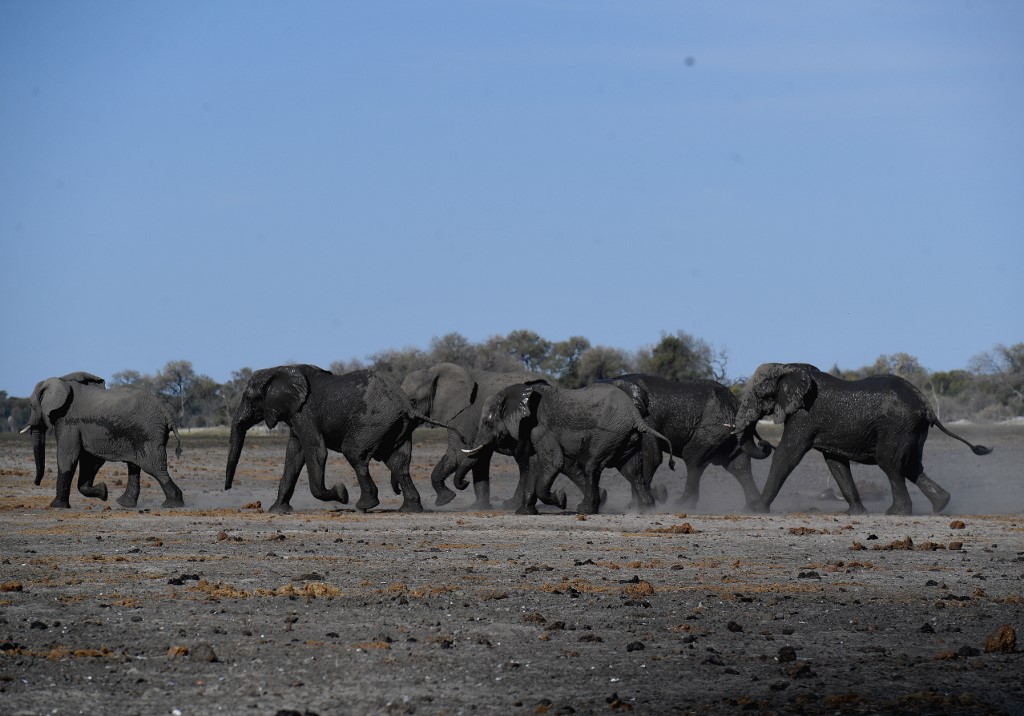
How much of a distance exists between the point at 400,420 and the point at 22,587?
1180 centimetres

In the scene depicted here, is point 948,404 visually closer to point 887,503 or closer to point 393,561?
point 887,503

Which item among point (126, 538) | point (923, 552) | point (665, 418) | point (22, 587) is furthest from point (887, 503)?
point (22, 587)

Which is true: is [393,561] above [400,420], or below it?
below

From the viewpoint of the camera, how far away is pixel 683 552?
1827 cm

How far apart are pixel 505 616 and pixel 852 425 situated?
14.6 metres

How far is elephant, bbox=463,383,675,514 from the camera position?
25531 millimetres

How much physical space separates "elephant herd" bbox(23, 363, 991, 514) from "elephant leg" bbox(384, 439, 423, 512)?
21 mm

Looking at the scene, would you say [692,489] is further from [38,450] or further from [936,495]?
[38,450]

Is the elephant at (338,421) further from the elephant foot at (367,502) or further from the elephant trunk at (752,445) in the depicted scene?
the elephant trunk at (752,445)

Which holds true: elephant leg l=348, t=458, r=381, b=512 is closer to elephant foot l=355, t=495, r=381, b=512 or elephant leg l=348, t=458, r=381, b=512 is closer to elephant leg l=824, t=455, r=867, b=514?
elephant foot l=355, t=495, r=381, b=512

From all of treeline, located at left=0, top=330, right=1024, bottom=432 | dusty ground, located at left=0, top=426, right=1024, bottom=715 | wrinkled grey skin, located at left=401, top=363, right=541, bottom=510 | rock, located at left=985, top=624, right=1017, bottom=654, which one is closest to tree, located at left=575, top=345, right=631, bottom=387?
treeline, located at left=0, top=330, right=1024, bottom=432

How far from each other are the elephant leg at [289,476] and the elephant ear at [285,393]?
0.41m

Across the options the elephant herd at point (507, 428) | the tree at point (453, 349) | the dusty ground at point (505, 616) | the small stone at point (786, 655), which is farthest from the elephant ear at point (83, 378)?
the tree at point (453, 349)

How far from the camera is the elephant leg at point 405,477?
26.0 metres
